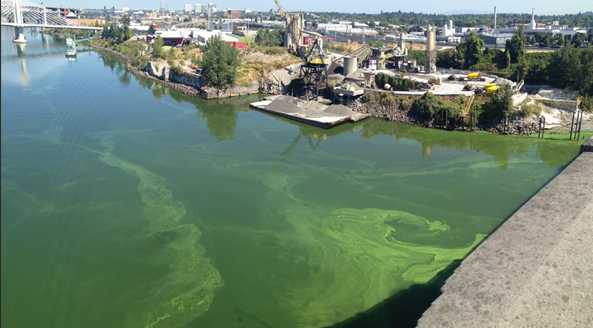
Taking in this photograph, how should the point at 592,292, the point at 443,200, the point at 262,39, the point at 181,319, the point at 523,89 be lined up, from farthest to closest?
the point at 262,39
the point at 523,89
the point at 443,200
the point at 181,319
the point at 592,292

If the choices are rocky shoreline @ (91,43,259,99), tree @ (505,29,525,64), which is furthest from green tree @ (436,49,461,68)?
rocky shoreline @ (91,43,259,99)

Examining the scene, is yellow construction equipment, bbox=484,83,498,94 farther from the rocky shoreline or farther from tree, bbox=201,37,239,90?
tree, bbox=201,37,239,90

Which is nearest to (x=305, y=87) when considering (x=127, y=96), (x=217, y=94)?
(x=217, y=94)

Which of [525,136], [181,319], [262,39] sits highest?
[262,39]

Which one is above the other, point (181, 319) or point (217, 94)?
point (217, 94)

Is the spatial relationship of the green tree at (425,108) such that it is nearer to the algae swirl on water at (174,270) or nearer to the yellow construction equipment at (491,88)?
the yellow construction equipment at (491,88)

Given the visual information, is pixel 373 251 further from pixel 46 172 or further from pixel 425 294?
pixel 46 172
